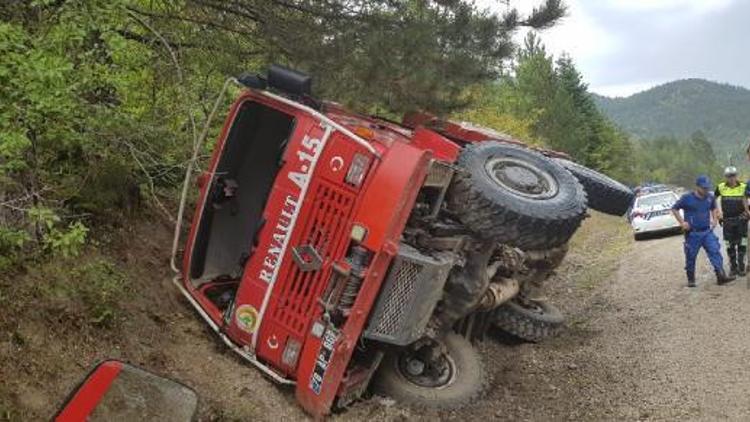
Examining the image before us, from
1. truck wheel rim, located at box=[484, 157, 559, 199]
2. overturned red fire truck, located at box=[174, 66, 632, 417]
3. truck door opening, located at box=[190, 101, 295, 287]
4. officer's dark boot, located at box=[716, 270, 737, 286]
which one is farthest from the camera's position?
officer's dark boot, located at box=[716, 270, 737, 286]

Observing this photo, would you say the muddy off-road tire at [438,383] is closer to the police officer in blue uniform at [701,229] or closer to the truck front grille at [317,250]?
the truck front grille at [317,250]

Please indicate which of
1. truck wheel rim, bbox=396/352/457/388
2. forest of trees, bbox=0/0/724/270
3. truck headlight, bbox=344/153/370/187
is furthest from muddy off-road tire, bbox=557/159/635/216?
truck headlight, bbox=344/153/370/187

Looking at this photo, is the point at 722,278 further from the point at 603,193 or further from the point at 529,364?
→ the point at 529,364

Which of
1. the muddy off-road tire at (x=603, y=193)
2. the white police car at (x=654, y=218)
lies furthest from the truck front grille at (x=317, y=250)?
the white police car at (x=654, y=218)

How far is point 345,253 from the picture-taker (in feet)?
16.5

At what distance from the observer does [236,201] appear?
268 inches

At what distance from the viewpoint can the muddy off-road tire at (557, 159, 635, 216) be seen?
8.14m

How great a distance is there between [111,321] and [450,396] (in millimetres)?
2396

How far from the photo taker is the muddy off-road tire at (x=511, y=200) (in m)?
5.50

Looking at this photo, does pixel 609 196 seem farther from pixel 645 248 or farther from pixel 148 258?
pixel 645 248

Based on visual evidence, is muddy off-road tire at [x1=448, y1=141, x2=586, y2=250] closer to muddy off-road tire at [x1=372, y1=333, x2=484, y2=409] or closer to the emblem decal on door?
muddy off-road tire at [x1=372, y1=333, x2=484, y2=409]

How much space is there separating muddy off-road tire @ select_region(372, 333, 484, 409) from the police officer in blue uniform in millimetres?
4144

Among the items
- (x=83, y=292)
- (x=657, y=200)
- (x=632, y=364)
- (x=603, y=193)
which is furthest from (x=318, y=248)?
(x=657, y=200)

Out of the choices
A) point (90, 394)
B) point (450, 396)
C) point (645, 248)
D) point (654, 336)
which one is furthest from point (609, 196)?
point (645, 248)
